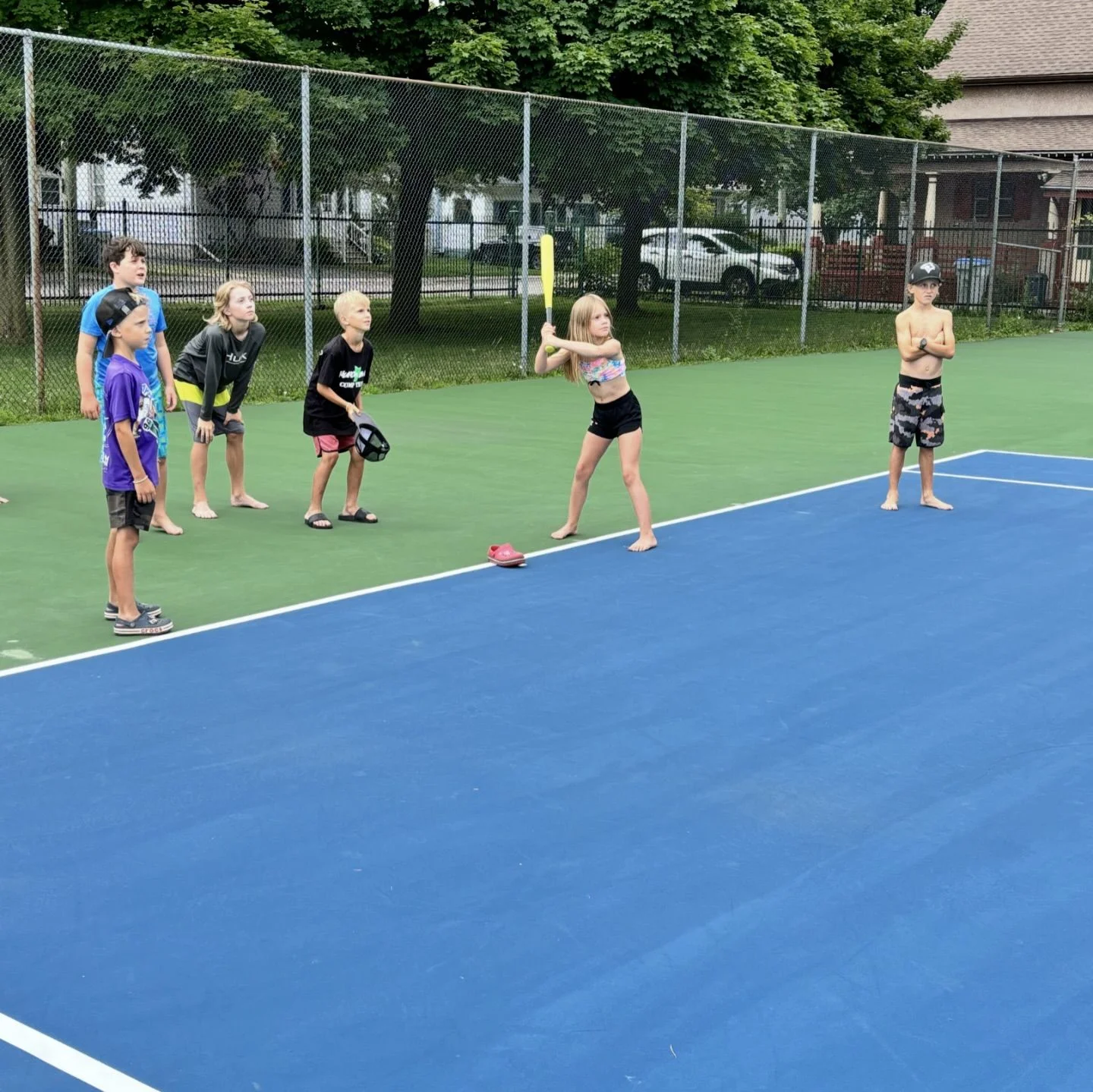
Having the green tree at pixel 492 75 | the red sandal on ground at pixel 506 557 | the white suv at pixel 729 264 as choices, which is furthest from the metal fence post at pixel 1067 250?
the red sandal on ground at pixel 506 557

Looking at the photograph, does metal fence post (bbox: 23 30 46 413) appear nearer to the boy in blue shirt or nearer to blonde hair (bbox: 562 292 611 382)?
the boy in blue shirt

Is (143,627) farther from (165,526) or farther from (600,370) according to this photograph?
(600,370)

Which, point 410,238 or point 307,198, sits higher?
point 307,198

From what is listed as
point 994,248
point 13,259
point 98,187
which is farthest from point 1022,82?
point 13,259

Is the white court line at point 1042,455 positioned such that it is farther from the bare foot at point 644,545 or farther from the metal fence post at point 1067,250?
the metal fence post at point 1067,250

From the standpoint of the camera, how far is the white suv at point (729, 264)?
92.5ft

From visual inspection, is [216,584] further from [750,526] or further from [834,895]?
[834,895]

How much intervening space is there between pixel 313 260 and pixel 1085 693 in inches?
610

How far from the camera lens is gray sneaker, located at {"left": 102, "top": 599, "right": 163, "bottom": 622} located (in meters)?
7.17

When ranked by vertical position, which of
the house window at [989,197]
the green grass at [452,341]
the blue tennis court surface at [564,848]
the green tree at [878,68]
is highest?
the green tree at [878,68]

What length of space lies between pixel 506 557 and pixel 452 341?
545 inches

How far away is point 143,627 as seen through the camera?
7.03 m

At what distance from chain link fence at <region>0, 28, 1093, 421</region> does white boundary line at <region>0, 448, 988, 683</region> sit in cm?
665

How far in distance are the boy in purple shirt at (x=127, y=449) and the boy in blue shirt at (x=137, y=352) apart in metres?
1.27
